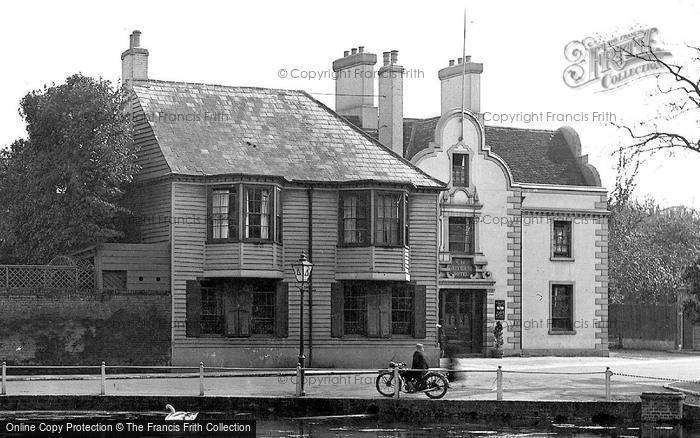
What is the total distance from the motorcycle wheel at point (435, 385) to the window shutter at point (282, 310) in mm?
11260

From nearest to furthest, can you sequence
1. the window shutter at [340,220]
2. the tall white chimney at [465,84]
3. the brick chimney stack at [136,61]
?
the window shutter at [340,220] < the brick chimney stack at [136,61] < the tall white chimney at [465,84]

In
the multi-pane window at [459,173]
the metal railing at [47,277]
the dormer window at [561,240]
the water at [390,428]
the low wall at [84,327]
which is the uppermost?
the multi-pane window at [459,173]

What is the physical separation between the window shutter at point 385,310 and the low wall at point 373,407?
42.7ft

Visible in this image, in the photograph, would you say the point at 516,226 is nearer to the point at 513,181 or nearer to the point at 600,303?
the point at 513,181

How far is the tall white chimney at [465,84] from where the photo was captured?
52875 millimetres

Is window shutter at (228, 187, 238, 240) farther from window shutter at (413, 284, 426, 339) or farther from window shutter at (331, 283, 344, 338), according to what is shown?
window shutter at (413, 284, 426, 339)

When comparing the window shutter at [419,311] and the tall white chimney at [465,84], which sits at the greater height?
the tall white chimney at [465,84]

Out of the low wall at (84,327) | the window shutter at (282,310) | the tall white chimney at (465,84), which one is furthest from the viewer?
the tall white chimney at (465,84)

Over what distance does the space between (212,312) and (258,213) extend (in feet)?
11.6

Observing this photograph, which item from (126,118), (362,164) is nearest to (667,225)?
(362,164)

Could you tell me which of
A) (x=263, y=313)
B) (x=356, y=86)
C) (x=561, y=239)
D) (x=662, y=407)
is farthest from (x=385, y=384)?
(x=561, y=239)

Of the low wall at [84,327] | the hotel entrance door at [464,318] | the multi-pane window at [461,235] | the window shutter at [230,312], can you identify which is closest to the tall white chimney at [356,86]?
the multi-pane window at [461,235]

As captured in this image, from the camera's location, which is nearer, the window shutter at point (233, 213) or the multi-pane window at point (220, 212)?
the window shutter at point (233, 213)

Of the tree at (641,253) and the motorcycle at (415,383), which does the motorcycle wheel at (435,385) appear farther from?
the tree at (641,253)
